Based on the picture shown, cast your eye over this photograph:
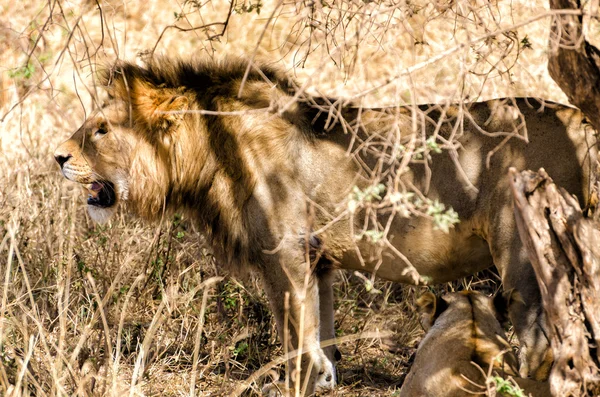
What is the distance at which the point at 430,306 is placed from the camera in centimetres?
408

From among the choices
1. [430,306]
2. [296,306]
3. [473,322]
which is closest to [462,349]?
[473,322]

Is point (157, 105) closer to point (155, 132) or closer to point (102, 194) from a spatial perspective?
point (155, 132)

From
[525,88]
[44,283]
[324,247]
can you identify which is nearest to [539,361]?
[324,247]

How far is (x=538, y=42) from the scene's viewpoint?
28.8ft

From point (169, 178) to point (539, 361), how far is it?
84.9 inches

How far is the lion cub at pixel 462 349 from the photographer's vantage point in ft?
11.7

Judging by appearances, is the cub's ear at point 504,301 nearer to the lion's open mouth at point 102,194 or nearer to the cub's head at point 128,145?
the cub's head at point 128,145

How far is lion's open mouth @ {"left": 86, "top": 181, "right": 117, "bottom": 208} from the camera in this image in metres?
4.97

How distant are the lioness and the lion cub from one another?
0.24 m

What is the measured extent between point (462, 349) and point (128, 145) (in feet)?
7.09

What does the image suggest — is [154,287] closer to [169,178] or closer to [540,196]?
[169,178]

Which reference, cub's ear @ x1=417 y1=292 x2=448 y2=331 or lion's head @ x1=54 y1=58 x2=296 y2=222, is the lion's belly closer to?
cub's ear @ x1=417 y1=292 x2=448 y2=331

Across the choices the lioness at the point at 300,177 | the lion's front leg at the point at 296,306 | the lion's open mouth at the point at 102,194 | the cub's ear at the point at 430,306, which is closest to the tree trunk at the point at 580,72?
the lioness at the point at 300,177

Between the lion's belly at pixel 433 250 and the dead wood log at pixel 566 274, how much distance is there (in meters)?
1.06
